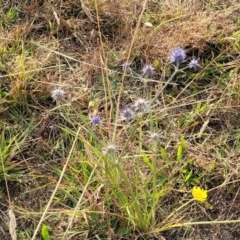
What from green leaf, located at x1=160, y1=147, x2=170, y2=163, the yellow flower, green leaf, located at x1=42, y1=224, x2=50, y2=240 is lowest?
green leaf, located at x1=42, y1=224, x2=50, y2=240

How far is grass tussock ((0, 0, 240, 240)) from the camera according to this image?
5.33 feet

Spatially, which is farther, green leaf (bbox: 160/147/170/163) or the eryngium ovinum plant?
green leaf (bbox: 160/147/170/163)

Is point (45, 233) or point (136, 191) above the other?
point (136, 191)

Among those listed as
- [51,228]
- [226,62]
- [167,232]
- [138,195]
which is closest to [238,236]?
[167,232]

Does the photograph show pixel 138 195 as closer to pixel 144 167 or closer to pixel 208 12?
pixel 144 167

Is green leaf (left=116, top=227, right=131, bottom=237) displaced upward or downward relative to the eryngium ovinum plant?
downward

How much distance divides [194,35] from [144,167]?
64 centimetres

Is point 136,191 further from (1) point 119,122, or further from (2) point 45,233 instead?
(1) point 119,122

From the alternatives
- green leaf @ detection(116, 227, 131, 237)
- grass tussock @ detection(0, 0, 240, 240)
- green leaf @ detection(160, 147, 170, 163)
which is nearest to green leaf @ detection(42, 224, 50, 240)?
grass tussock @ detection(0, 0, 240, 240)

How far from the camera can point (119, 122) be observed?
190 centimetres

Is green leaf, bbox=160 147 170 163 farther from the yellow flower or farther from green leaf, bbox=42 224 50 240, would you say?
green leaf, bbox=42 224 50 240

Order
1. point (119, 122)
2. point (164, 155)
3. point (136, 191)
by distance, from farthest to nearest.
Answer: point (119, 122)
point (164, 155)
point (136, 191)

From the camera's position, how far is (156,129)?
1.87 meters

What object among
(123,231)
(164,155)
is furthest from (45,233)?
(164,155)
